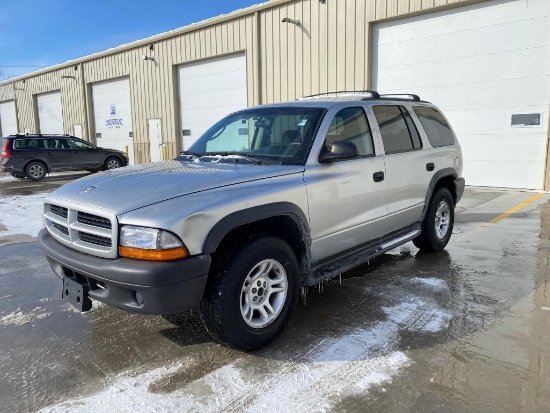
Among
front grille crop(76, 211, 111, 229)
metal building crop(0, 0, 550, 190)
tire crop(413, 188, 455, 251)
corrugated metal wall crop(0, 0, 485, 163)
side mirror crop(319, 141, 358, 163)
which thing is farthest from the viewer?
corrugated metal wall crop(0, 0, 485, 163)

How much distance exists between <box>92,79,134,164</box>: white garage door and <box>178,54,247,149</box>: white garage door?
4.43 metres

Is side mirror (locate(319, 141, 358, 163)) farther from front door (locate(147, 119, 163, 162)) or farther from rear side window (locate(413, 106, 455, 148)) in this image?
front door (locate(147, 119, 163, 162))

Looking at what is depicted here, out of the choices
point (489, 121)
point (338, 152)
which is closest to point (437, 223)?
point (338, 152)

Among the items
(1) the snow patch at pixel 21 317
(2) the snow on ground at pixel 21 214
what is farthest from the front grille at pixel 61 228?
(2) the snow on ground at pixel 21 214

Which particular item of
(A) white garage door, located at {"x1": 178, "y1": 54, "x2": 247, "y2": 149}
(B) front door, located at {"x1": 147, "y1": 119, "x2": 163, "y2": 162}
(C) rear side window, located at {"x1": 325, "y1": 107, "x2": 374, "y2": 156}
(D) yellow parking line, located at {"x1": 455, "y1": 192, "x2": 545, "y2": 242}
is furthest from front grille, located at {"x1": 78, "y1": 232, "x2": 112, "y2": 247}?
(B) front door, located at {"x1": 147, "y1": 119, "x2": 163, "y2": 162}

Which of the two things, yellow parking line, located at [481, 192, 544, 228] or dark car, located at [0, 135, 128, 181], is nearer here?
yellow parking line, located at [481, 192, 544, 228]

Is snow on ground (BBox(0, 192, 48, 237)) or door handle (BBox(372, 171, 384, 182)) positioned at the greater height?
door handle (BBox(372, 171, 384, 182))

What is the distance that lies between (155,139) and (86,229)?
17.9 meters

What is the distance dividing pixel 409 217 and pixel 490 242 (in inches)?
80.2

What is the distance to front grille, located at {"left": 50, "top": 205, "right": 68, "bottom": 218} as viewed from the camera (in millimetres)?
3350

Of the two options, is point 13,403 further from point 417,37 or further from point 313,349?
point 417,37

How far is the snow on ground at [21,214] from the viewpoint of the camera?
7635 millimetres

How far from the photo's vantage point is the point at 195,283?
2.79 m

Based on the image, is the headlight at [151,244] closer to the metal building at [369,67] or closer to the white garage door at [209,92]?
the metal building at [369,67]
